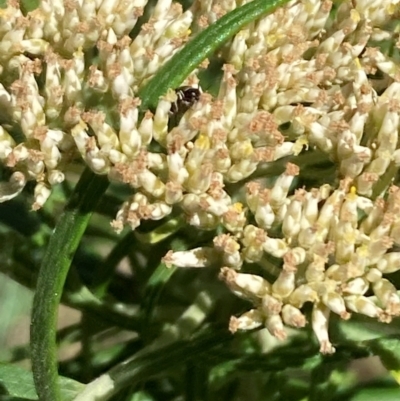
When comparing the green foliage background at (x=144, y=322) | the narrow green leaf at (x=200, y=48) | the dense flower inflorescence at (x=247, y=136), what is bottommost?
the green foliage background at (x=144, y=322)

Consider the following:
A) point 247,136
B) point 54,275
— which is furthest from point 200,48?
point 54,275

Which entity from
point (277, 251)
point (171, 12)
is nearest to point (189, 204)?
point (277, 251)

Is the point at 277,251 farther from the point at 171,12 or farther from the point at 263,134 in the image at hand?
the point at 171,12

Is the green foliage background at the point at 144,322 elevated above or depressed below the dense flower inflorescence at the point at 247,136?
below

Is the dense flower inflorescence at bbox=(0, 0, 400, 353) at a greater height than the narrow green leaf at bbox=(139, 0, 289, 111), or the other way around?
the narrow green leaf at bbox=(139, 0, 289, 111)
